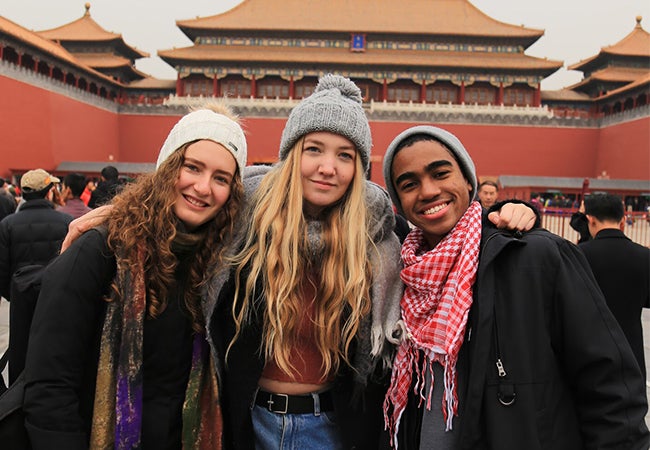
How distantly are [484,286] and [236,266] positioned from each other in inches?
27.9

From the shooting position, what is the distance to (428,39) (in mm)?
20781

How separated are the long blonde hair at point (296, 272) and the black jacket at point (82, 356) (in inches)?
8.2

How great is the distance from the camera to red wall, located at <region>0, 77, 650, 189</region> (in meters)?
18.1

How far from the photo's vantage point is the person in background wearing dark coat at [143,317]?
1.27m

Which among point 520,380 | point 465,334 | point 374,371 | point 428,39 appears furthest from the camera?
point 428,39

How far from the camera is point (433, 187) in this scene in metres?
1.42

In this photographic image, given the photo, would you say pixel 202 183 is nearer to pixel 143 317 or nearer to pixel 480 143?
pixel 143 317

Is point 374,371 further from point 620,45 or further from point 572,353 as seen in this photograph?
point 620,45

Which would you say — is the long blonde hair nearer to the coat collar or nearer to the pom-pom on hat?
the pom-pom on hat

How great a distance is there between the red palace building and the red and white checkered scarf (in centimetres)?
1776

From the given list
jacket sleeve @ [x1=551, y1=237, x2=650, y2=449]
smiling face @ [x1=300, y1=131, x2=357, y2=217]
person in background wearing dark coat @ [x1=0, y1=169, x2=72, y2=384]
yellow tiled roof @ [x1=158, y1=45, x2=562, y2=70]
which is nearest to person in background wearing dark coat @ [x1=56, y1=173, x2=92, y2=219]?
person in background wearing dark coat @ [x1=0, y1=169, x2=72, y2=384]

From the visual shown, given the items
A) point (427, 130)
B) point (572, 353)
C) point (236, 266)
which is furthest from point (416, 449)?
point (427, 130)

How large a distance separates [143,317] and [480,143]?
20.2m

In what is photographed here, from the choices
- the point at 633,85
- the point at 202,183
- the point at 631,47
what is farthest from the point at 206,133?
the point at 631,47
